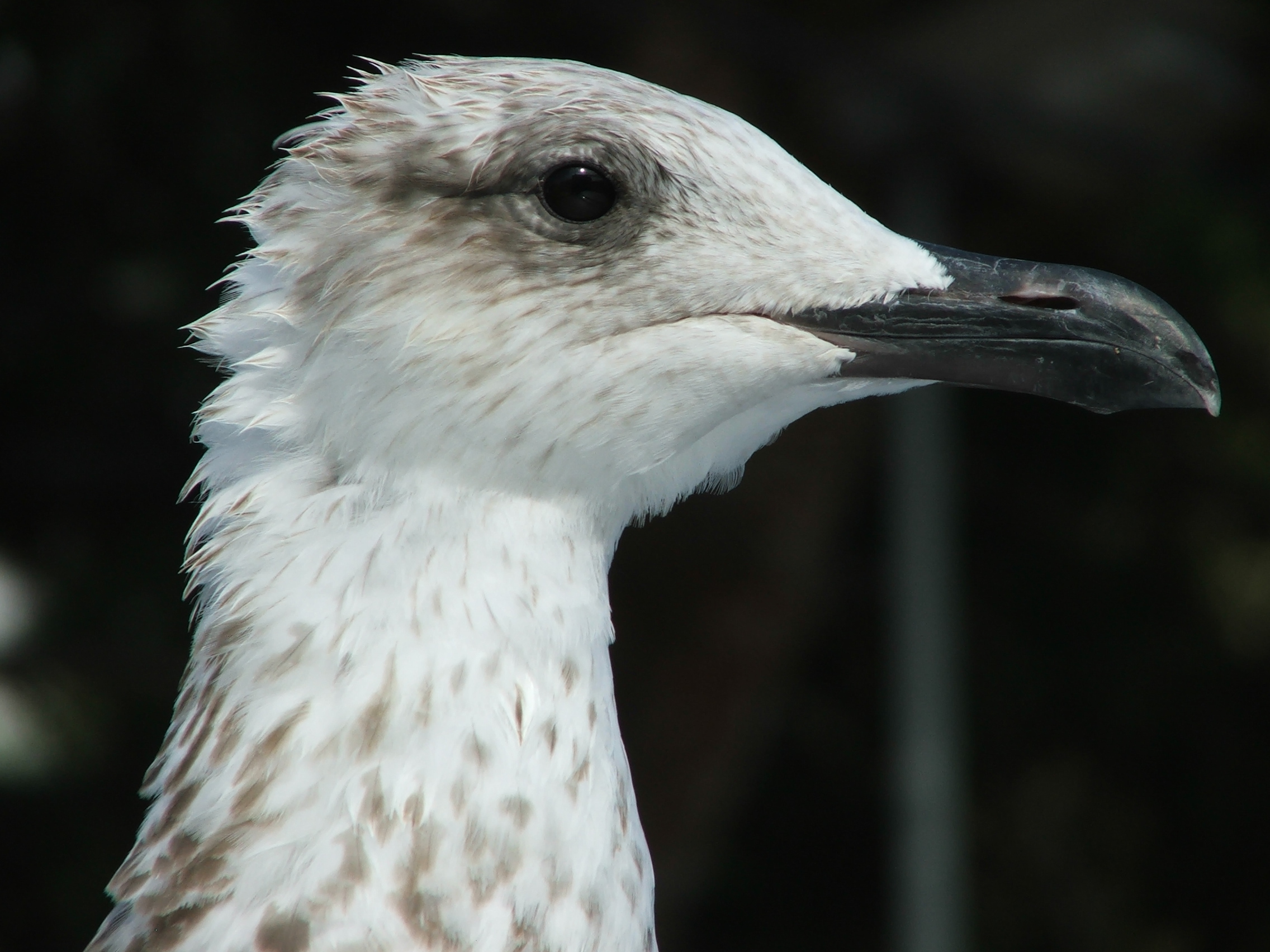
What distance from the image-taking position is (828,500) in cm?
423

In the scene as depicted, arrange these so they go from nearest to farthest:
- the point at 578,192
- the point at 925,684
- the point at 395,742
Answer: the point at 395,742, the point at 578,192, the point at 925,684

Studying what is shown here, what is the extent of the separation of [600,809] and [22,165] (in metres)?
2.75

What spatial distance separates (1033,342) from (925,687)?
109 inches

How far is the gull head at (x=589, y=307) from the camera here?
145 cm

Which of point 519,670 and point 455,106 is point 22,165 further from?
point 519,670

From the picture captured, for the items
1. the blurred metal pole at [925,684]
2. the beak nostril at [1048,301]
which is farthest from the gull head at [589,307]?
the blurred metal pole at [925,684]

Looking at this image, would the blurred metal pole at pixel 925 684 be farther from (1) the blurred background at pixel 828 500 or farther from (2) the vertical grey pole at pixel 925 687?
(1) the blurred background at pixel 828 500

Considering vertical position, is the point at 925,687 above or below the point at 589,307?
below

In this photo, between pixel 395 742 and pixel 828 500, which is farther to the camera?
pixel 828 500

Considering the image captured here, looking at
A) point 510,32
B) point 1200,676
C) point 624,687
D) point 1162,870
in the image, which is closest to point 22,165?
point 510,32

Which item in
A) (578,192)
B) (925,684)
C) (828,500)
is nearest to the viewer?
(578,192)

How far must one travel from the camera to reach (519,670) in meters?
1.42

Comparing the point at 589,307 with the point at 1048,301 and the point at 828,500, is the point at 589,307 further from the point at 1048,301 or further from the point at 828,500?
the point at 828,500

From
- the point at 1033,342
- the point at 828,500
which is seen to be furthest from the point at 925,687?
the point at 1033,342
